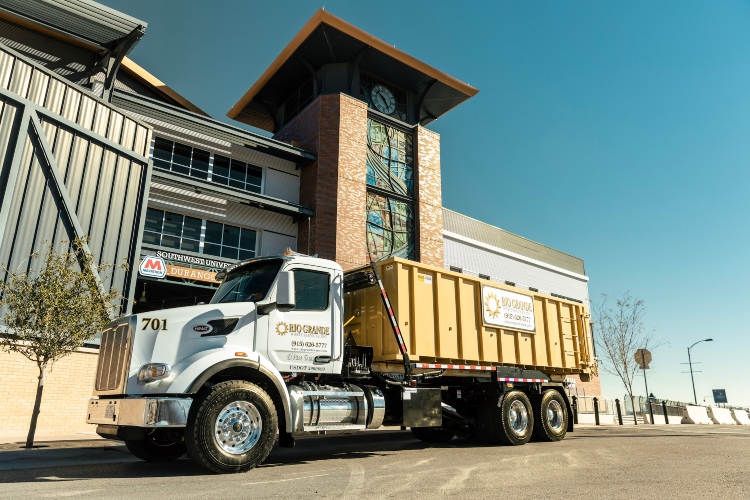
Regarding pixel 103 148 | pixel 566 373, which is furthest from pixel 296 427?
pixel 103 148

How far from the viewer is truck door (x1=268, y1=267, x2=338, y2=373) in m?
8.14

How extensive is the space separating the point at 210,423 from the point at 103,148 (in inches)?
581

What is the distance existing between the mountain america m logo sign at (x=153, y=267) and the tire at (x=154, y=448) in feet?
44.2

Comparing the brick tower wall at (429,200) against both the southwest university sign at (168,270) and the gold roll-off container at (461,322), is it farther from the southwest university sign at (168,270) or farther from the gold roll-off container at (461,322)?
the gold roll-off container at (461,322)

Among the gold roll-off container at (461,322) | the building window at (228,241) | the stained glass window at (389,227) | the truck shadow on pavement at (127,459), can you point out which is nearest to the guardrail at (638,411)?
the stained glass window at (389,227)

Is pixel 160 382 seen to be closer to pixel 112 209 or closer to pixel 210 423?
pixel 210 423

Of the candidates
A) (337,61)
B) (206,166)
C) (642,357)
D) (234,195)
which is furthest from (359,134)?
(642,357)

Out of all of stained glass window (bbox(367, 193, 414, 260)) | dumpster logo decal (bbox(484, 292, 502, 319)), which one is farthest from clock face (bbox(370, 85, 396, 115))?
dumpster logo decal (bbox(484, 292, 502, 319))

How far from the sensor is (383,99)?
3266cm

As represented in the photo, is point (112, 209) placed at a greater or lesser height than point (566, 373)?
greater

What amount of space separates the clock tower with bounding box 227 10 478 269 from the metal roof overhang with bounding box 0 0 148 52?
32.7ft

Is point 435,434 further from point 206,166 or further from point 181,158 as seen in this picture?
point 181,158

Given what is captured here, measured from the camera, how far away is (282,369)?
320 inches

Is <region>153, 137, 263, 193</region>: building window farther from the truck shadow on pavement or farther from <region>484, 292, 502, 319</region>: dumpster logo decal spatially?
<region>484, 292, 502, 319</region>: dumpster logo decal
